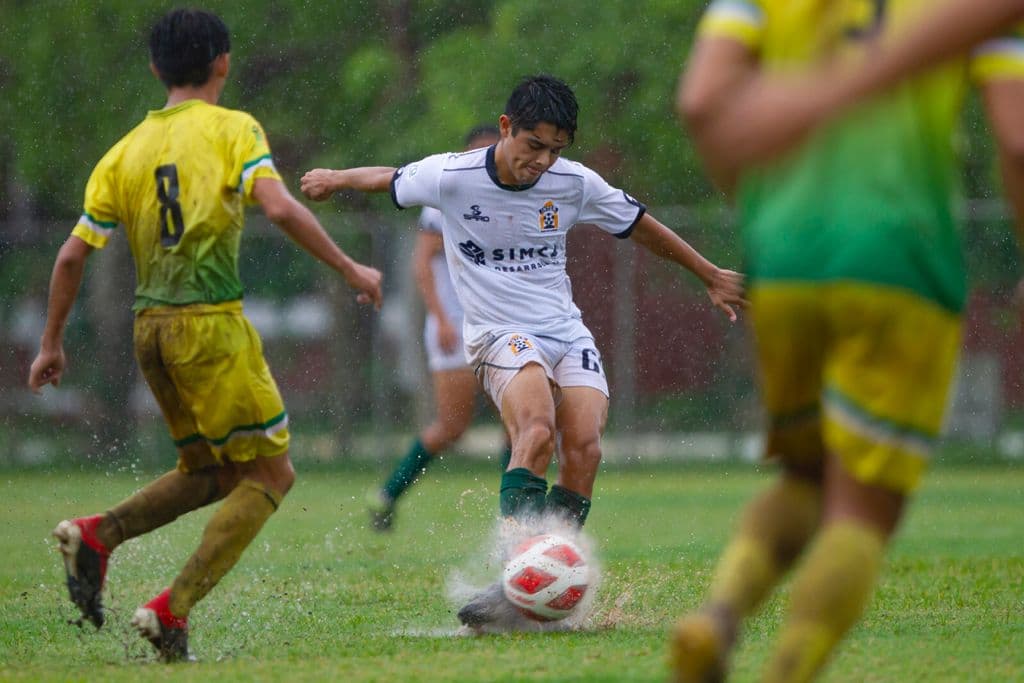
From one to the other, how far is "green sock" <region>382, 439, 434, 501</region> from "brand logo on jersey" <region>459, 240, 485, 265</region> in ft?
9.47

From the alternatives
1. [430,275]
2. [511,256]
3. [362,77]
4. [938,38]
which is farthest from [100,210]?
[362,77]

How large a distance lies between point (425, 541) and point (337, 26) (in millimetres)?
8946

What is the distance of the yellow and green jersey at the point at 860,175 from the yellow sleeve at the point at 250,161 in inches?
81.6

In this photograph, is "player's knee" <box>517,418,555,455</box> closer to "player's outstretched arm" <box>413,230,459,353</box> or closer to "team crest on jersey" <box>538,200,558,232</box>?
"team crest on jersey" <box>538,200,558,232</box>

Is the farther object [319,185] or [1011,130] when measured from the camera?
[319,185]

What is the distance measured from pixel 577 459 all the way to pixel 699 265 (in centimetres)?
87

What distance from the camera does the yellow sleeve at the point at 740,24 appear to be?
2.92m

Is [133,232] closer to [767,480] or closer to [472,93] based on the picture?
[767,480]

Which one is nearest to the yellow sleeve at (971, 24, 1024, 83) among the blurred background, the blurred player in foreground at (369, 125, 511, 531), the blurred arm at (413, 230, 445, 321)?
the blurred player in foreground at (369, 125, 511, 531)

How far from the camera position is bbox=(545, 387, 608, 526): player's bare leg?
19.1 ft

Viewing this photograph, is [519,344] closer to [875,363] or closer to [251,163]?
[251,163]

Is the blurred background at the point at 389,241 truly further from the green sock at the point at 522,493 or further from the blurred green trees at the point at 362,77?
the green sock at the point at 522,493

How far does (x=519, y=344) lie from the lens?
19.6ft

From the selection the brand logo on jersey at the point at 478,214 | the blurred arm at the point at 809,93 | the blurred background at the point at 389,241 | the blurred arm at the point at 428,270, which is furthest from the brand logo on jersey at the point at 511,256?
the blurred background at the point at 389,241
